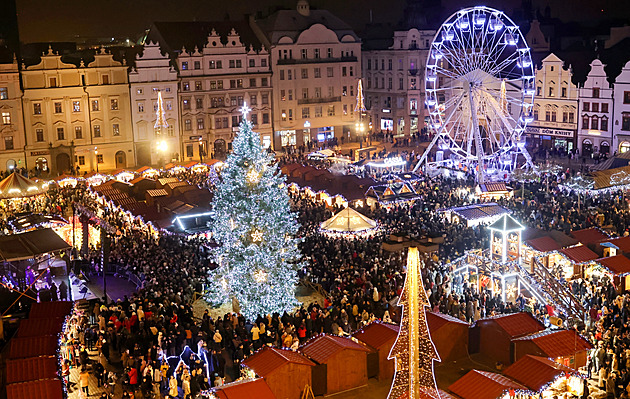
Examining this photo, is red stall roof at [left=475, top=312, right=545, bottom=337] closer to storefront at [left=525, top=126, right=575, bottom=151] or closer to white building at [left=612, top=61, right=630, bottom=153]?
white building at [left=612, top=61, right=630, bottom=153]

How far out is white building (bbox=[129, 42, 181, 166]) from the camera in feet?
199

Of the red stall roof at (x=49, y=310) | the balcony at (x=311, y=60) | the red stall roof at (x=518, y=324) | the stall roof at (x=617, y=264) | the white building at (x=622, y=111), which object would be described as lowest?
the stall roof at (x=617, y=264)

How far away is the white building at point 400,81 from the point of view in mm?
72000

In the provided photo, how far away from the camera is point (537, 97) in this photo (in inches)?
2466

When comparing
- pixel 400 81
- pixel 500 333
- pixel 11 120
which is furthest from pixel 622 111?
pixel 11 120

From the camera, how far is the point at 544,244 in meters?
30.7

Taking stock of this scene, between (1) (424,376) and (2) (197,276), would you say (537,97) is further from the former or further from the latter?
(1) (424,376)

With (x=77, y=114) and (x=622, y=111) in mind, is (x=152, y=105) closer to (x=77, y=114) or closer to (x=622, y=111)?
(x=77, y=114)

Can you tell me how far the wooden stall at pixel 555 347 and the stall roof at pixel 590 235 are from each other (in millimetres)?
12911

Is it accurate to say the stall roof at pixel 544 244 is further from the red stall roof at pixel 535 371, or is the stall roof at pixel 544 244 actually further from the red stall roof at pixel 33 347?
the red stall roof at pixel 33 347

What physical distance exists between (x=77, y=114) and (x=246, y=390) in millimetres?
45101

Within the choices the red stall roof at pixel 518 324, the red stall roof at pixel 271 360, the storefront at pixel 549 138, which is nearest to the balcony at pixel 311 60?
the storefront at pixel 549 138

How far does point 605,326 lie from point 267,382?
1208 cm

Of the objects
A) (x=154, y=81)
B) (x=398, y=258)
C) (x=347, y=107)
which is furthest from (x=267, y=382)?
(x=347, y=107)
